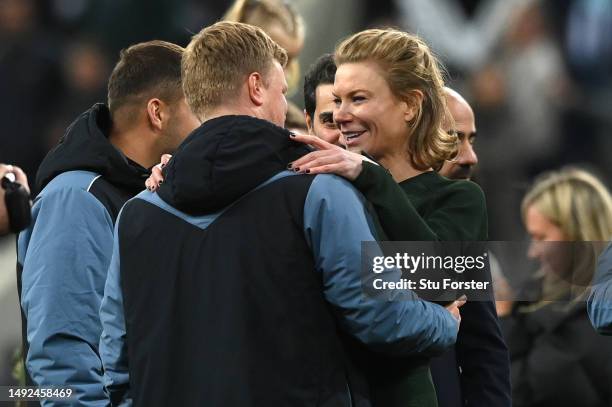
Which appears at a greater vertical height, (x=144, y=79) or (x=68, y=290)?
(x=144, y=79)

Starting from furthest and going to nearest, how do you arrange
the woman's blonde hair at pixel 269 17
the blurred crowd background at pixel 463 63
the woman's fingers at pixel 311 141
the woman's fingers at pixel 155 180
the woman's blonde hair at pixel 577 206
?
the blurred crowd background at pixel 463 63, the woman's blonde hair at pixel 269 17, the woman's blonde hair at pixel 577 206, the woman's fingers at pixel 155 180, the woman's fingers at pixel 311 141

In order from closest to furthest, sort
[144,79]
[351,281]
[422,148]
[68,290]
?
[351,281] < [422,148] < [68,290] < [144,79]

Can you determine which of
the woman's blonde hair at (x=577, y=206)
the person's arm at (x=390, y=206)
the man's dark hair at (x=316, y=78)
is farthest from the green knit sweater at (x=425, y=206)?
the woman's blonde hair at (x=577, y=206)

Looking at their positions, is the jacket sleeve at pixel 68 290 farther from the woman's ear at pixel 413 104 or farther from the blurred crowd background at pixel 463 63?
the blurred crowd background at pixel 463 63

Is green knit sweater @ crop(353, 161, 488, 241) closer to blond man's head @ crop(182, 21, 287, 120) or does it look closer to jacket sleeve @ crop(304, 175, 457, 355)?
jacket sleeve @ crop(304, 175, 457, 355)

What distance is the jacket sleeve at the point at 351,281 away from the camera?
8.12ft

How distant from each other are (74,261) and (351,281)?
0.90m

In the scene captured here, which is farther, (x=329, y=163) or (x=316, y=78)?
(x=316, y=78)

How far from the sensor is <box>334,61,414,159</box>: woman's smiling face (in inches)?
116

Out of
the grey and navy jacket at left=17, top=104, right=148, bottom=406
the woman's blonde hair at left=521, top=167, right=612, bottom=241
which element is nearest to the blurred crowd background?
the woman's blonde hair at left=521, top=167, right=612, bottom=241

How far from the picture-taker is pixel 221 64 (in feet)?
8.73

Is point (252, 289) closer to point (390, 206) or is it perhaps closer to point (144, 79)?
point (390, 206)

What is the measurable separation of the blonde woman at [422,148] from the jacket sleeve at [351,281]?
0.81 ft

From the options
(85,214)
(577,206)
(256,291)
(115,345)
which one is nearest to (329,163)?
(256,291)
